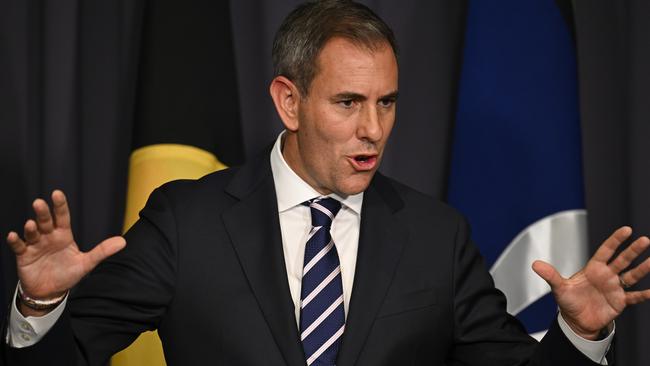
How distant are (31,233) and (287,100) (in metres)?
0.66

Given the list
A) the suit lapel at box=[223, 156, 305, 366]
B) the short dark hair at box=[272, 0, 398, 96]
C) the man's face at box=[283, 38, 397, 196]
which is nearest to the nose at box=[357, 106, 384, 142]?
the man's face at box=[283, 38, 397, 196]

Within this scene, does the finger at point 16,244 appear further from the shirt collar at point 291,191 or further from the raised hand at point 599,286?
the raised hand at point 599,286

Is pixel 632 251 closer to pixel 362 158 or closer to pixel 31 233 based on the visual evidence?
pixel 362 158

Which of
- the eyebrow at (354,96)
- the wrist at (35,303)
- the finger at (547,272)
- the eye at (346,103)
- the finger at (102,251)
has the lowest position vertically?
the wrist at (35,303)

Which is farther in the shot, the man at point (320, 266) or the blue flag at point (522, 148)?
the blue flag at point (522, 148)

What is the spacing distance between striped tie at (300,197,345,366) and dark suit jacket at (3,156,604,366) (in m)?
0.03

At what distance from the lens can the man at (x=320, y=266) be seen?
1.71m

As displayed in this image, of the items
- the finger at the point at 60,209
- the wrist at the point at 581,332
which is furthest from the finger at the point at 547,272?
the finger at the point at 60,209

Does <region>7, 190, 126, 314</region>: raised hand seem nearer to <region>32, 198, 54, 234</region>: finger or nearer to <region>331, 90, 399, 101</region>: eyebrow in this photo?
<region>32, 198, 54, 234</region>: finger

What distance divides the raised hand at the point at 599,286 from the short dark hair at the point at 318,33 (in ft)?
1.78

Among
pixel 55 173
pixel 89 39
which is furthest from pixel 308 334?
pixel 89 39

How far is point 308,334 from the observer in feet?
5.71

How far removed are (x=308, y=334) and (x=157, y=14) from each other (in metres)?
1.01

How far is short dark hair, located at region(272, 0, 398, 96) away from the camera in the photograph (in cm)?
180
